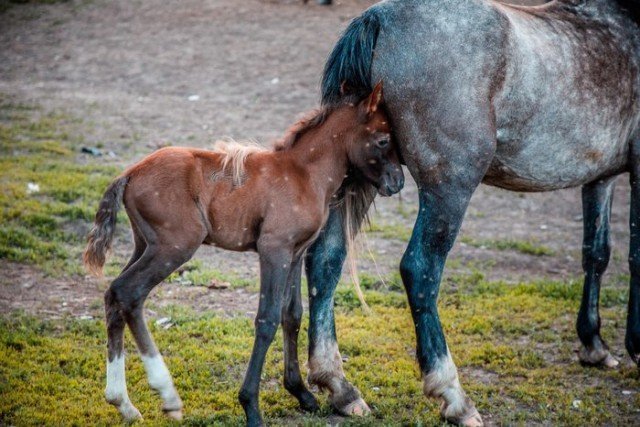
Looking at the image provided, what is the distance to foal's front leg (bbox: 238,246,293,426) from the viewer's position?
173 inches

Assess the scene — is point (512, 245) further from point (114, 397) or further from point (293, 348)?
point (114, 397)

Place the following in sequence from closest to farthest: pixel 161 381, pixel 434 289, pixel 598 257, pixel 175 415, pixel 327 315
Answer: pixel 161 381, pixel 175 415, pixel 434 289, pixel 327 315, pixel 598 257

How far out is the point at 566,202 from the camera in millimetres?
10242

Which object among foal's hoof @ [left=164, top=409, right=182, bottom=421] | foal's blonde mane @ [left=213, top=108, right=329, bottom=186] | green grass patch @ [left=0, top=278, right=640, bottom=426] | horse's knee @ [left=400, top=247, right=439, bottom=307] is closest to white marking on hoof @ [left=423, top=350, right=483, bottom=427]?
green grass patch @ [left=0, top=278, right=640, bottom=426]

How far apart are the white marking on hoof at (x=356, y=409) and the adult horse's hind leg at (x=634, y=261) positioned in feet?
7.24

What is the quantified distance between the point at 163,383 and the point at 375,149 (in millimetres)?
1857

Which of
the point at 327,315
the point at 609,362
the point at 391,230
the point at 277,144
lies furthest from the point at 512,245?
the point at 277,144

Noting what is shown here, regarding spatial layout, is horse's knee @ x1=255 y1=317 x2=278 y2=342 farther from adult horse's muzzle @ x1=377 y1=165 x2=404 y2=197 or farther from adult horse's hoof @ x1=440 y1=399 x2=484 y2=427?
adult horse's hoof @ x1=440 y1=399 x2=484 y2=427

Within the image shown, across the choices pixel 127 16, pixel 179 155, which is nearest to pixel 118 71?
pixel 127 16

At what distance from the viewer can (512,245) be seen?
8.60 metres

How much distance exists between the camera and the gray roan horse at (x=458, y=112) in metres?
4.68

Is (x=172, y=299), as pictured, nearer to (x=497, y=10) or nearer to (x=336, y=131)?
(x=336, y=131)

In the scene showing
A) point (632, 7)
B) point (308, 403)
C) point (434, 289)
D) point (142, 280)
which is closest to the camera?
point (142, 280)

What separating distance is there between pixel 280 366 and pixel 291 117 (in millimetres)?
7319
